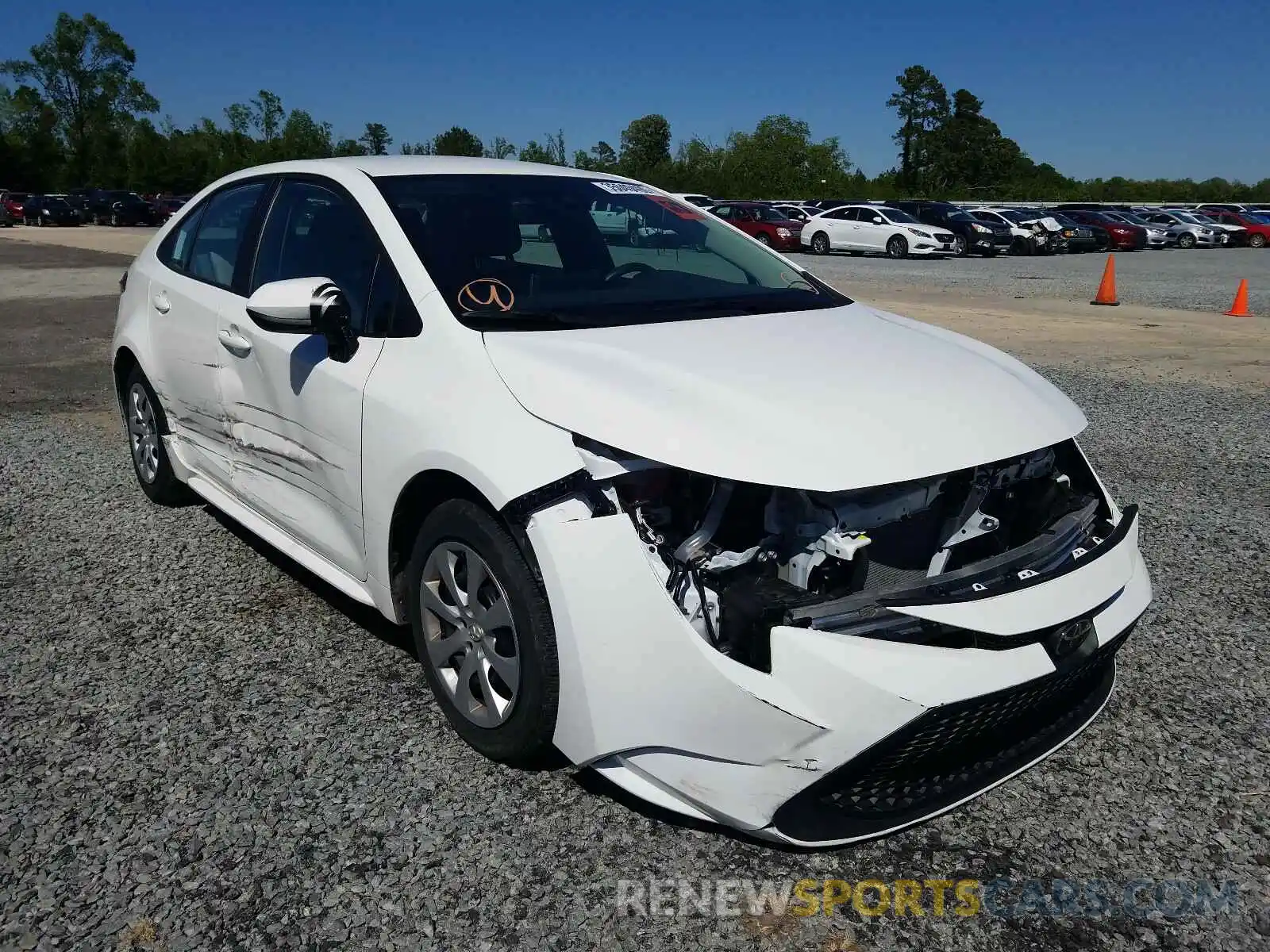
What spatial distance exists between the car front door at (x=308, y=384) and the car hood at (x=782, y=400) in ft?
1.88

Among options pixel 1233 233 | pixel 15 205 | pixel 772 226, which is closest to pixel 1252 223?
pixel 1233 233

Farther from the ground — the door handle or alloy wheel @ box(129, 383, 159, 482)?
the door handle

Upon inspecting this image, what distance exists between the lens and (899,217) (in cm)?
2900

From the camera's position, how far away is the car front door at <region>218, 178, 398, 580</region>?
3094mm

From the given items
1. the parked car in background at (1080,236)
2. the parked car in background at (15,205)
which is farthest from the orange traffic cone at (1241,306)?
the parked car in background at (15,205)

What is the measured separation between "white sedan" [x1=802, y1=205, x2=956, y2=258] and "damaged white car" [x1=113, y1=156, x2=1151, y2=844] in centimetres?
2615

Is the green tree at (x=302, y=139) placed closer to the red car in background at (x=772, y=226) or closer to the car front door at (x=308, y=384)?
the red car in background at (x=772, y=226)

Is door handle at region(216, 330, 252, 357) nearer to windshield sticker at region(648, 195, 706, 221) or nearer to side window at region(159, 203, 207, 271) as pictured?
side window at region(159, 203, 207, 271)

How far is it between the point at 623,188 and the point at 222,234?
1.68 m

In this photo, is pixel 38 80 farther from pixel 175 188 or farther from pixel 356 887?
pixel 356 887

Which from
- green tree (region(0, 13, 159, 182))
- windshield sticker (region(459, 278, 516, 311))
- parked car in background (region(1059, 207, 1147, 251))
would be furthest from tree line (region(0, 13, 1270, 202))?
windshield sticker (region(459, 278, 516, 311))

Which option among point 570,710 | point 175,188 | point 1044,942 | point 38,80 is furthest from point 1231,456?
point 38,80

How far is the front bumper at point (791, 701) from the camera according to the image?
2.17 metres

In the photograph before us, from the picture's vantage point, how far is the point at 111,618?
3.79 m
